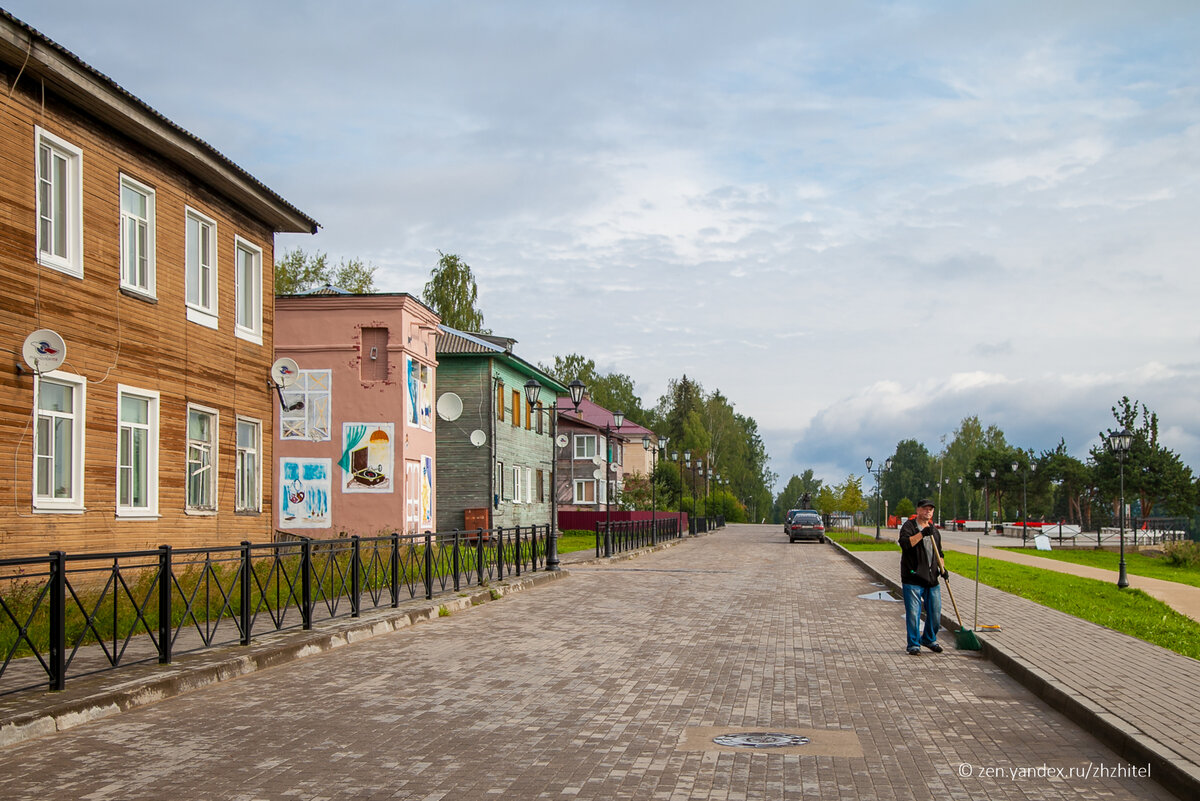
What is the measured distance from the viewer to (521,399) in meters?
44.9

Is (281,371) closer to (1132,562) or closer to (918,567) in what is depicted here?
(918,567)

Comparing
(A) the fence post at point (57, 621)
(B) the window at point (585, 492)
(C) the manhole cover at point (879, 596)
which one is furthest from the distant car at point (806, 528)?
(A) the fence post at point (57, 621)

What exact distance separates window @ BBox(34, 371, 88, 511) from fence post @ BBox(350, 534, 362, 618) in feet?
12.7

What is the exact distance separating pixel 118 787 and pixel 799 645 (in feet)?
27.0

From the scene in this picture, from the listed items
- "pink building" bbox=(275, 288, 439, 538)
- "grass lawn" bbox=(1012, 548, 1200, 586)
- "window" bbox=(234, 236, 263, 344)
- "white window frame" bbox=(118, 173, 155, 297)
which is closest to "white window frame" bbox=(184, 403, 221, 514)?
"window" bbox=(234, 236, 263, 344)

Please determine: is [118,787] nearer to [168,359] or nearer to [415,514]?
[168,359]

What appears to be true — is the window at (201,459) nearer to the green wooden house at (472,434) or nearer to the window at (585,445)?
the green wooden house at (472,434)

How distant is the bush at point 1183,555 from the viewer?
34.8 m

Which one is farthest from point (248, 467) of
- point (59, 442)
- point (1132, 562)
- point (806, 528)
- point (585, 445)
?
point (585, 445)

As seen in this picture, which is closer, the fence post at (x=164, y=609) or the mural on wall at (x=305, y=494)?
the fence post at (x=164, y=609)

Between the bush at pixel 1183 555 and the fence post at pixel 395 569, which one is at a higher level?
the fence post at pixel 395 569

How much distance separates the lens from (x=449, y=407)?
38.2 meters

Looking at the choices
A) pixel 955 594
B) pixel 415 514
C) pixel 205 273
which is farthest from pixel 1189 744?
pixel 415 514

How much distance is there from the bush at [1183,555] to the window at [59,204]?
3394cm
